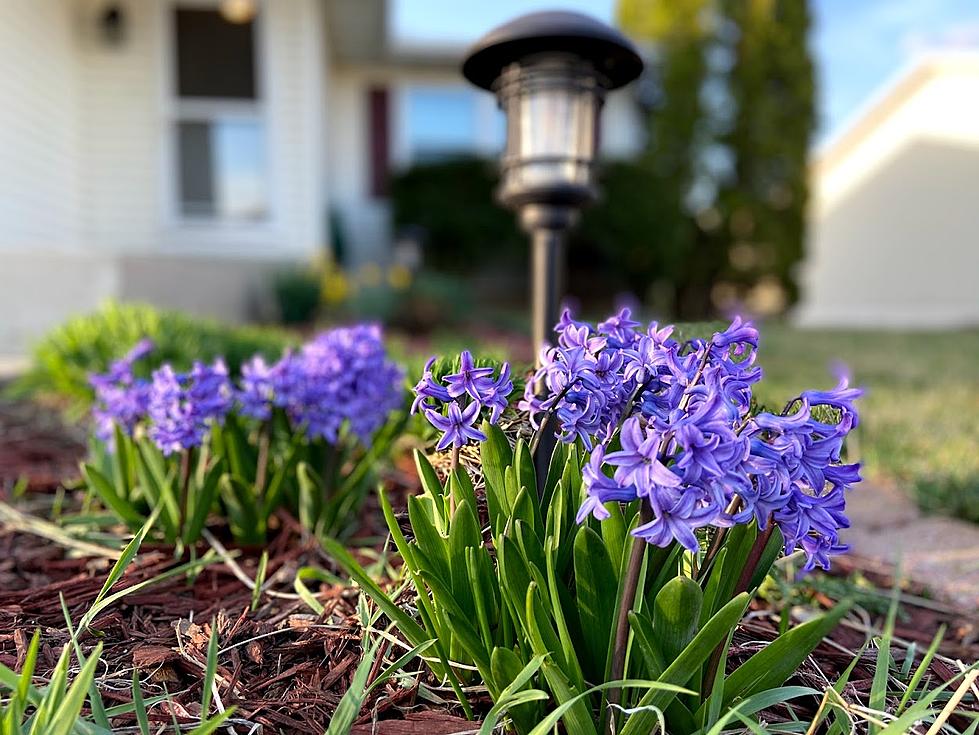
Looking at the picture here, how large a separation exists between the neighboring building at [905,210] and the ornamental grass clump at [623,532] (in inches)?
489

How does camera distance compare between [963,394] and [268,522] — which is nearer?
[268,522]

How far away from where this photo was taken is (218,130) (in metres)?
7.08

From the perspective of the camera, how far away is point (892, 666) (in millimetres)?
1290

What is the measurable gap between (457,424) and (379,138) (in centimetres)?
1054

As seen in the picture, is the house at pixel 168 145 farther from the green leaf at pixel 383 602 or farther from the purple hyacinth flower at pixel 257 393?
the green leaf at pixel 383 602

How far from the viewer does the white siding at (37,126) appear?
552cm

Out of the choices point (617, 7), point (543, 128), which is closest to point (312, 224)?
point (543, 128)

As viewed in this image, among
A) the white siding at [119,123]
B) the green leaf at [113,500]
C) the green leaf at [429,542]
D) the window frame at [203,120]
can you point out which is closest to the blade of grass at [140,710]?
the green leaf at [429,542]

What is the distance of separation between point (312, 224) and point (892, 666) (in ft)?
21.8

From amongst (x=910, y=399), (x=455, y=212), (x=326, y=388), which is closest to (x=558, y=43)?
(x=326, y=388)

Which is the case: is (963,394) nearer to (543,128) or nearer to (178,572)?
(543,128)

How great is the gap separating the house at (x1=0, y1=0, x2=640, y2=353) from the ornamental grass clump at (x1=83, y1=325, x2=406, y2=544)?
4556 mm

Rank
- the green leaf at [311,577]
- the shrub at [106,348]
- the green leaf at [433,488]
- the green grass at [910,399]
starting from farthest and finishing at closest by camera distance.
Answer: the shrub at [106,348] → the green grass at [910,399] → the green leaf at [311,577] → the green leaf at [433,488]

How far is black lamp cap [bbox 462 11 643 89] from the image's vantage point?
1987 millimetres
